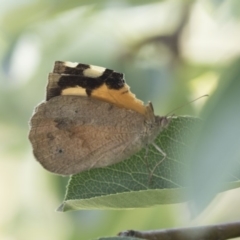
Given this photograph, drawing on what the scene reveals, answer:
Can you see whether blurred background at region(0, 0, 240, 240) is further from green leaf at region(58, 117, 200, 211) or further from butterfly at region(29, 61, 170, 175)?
green leaf at region(58, 117, 200, 211)

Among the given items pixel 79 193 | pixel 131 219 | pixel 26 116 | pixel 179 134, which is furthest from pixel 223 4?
pixel 26 116

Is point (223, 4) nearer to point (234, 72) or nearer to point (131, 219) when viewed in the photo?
point (234, 72)

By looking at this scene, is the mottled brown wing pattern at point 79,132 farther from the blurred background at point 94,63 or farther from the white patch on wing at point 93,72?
the blurred background at point 94,63

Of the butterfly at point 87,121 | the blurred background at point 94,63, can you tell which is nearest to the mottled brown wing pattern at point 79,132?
the butterfly at point 87,121

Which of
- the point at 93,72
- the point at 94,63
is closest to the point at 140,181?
the point at 93,72

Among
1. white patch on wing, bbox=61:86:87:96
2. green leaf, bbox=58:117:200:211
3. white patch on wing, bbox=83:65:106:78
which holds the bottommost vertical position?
green leaf, bbox=58:117:200:211

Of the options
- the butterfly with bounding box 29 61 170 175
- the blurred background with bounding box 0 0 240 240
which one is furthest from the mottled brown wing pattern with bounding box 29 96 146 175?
the blurred background with bounding box 0 0 240 240
